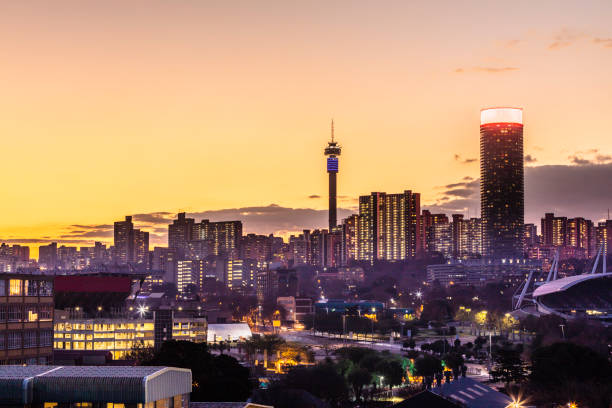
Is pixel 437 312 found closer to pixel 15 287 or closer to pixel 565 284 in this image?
pixel 565 284

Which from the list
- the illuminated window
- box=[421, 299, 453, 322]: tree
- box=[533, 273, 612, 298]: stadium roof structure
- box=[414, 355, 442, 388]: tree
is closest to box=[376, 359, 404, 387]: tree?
box=[414, 355, 442, 388]: tree

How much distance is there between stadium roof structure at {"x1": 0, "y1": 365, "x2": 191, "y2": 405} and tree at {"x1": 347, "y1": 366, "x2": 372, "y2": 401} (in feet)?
157

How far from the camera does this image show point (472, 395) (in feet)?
203

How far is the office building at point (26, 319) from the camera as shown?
189 ft

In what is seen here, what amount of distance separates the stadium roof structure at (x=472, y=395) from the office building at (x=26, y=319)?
88.4 ft

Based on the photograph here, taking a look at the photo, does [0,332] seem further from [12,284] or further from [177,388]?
[177,388]

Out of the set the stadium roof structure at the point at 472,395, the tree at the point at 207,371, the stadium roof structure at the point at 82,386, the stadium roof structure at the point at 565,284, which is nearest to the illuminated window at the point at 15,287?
the tree at the point at 207,371

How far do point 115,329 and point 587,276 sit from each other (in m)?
92.1

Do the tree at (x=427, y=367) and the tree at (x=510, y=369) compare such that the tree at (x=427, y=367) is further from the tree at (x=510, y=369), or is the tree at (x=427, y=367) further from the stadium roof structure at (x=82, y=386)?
the stadium roof structure at (x=82, y=386)

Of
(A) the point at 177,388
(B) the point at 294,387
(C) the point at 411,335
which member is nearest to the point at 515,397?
(B) the point at 294,387

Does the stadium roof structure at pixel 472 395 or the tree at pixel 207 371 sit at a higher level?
the tree at pixel 207 371

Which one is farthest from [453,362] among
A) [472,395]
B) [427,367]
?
[472,395]

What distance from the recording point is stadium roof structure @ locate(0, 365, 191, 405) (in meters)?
30.0

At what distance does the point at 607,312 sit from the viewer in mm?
160750
